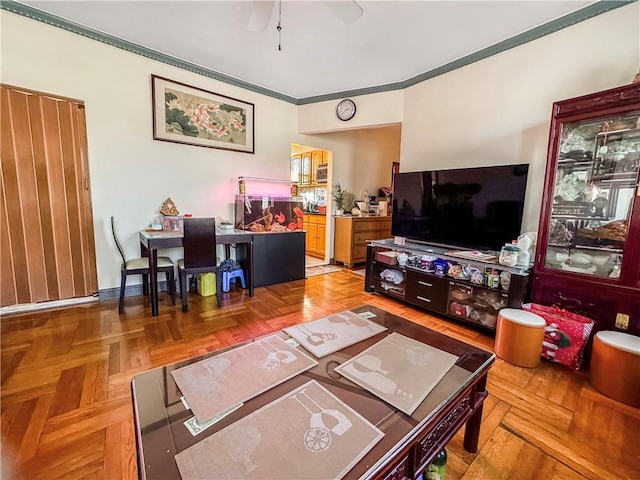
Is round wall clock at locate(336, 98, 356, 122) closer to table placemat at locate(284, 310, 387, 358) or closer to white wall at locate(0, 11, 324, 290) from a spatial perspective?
white wall at locate(0, 11, 324, 290)

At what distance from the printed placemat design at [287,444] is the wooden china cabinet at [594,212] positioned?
2.06 meters

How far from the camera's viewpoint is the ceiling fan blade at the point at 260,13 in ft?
5.84

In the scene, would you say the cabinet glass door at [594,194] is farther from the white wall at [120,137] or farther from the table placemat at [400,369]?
the white wall at [120,137]

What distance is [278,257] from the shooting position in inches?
143

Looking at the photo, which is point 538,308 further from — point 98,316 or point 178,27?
point 178,27

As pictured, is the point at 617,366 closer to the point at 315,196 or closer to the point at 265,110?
the point at 265,110

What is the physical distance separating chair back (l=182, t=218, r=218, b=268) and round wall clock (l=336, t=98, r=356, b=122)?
2.39 metres

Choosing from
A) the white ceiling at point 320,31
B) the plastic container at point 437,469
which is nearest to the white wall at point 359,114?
the white ceiling at point 320,31

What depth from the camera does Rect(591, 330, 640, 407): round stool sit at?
1553mm

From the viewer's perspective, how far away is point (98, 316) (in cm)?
250

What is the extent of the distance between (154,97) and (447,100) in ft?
10.7

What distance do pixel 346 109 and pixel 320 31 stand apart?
1.42 metres

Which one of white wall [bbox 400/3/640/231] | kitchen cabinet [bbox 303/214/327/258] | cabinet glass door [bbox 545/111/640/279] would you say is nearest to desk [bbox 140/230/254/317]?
kitchen cabinet [bbox 303/214/327/258]

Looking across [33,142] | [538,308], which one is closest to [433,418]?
[538,308]
